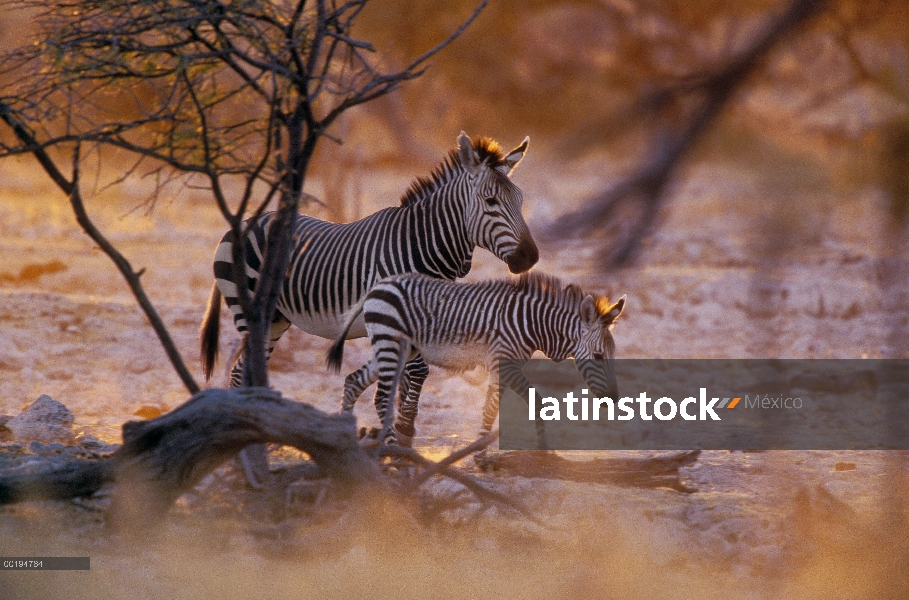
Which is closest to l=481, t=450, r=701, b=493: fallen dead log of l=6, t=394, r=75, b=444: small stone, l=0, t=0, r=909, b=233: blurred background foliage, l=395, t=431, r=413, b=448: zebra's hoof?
l=395, t=431, r=413, b=448: zebra's hoof

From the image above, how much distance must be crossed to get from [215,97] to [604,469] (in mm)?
2933

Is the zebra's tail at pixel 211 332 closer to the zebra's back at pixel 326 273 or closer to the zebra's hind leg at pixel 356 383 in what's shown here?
the zebra's back at pixel 326 273

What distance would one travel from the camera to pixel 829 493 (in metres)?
5.36

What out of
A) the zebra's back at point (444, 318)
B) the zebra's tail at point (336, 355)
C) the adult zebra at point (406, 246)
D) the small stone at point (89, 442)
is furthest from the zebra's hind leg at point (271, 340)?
the zebra's back at point (444, 318)

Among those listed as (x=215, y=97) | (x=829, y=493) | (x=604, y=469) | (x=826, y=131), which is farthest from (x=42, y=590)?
(x=829, y=493)

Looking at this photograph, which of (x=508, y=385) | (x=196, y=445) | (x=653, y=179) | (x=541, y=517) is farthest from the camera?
(x=508, y=385)

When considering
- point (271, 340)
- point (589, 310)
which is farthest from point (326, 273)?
point (589, 310)

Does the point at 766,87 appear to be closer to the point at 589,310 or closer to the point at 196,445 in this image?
the point at 196,445

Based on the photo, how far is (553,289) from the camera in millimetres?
5863

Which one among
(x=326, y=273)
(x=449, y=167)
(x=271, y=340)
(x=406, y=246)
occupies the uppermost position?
(x=449, y=167)

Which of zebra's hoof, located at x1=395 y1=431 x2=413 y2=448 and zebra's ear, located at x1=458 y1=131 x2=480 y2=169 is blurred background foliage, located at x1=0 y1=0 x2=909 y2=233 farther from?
zebra's hoof, located at x1=395 y1=431 x2=413 y2=448

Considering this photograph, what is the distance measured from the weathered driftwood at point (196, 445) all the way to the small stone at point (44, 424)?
77.3 inches

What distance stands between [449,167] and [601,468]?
6.47 ft

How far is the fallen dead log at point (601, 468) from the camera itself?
18.3ft
